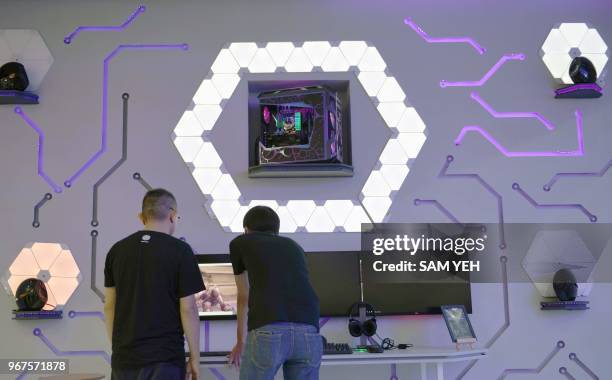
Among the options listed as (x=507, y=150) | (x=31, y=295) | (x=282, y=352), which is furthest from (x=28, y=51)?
(x=507, y=150)

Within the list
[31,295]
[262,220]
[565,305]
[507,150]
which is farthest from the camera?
[507,150]

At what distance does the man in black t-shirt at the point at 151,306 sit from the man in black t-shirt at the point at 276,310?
0.23 m

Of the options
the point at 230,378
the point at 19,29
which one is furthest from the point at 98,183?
the point at 230,378

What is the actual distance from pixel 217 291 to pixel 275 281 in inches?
52.5

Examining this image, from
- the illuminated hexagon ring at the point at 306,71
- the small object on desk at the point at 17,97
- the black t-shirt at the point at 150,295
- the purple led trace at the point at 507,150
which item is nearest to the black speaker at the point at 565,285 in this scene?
the purple led trace at the point at 507,150

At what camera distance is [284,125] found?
379 cm

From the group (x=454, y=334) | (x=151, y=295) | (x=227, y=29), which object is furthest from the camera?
(x=227, y=29)

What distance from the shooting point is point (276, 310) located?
2.38 m

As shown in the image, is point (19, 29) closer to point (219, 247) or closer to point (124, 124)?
point (124, 124)

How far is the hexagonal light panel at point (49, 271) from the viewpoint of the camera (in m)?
3.74

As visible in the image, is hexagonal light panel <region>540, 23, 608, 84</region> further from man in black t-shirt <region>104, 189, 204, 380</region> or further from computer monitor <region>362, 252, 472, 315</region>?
man in black t-shirt <region>104, 189, 204, 380</region>

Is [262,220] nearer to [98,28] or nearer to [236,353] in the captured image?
[236,353]

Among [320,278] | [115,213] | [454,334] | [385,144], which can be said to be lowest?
[454,334]

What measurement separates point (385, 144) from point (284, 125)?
2.09 ft
